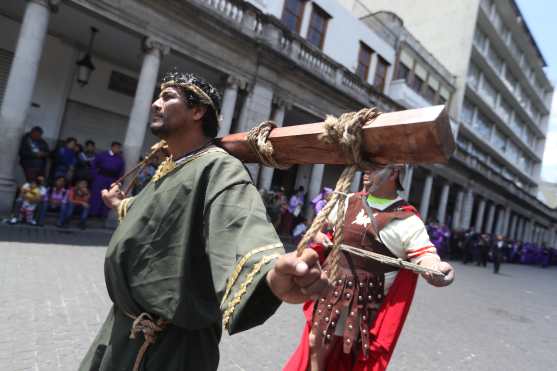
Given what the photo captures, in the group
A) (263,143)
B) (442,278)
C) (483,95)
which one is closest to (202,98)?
(263,143)

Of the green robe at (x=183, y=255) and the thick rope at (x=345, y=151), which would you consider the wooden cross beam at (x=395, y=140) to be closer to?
the thick rope at (x=345, y=151)

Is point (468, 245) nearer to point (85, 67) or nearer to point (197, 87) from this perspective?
point (85, 67)

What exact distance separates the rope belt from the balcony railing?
31.6ft

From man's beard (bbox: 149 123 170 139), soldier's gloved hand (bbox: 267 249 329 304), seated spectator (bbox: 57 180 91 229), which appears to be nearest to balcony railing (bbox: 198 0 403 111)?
seated spectator (bbox: 57 180 91 229)

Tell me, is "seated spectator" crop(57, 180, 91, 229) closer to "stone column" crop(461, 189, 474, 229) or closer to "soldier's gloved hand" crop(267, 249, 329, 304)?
"soldier's gloved hand" crop(267, 249, 329, 304)

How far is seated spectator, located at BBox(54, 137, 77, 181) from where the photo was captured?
28.2ft

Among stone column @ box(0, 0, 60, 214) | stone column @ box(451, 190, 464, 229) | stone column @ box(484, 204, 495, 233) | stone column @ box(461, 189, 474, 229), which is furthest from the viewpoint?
stone column @ box(484, 204, 495, 233)

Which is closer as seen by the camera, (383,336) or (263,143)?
(263,143)

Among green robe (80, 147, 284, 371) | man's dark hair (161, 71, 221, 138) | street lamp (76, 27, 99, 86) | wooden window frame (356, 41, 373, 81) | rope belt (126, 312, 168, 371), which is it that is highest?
wooden window frame (356, 41, 373, 81)

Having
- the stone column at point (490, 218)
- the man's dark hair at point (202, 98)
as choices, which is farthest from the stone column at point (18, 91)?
the stone column at point (490, 218)

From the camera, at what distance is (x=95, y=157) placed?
8.81 metres

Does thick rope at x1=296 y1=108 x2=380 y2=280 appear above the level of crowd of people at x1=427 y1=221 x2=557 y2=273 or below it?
above

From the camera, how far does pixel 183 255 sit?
1.28 m

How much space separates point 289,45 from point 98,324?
420 inches
